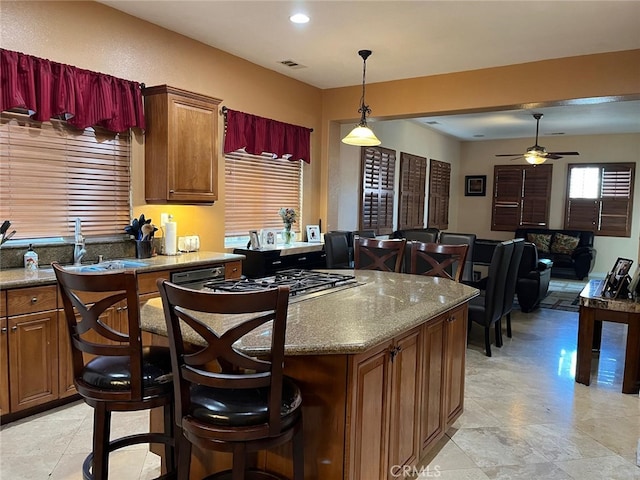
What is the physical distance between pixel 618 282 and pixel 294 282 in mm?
2875

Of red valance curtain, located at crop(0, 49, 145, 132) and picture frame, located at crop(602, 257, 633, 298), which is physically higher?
red valance curtain, located at crop(0, 49, 145, 132)

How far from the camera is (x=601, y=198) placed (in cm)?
938

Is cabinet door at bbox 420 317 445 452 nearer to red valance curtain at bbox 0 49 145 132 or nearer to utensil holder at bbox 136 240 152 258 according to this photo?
utensil holder at bbox 136 240 152 258

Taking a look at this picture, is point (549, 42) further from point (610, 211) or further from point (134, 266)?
point (610, 211)

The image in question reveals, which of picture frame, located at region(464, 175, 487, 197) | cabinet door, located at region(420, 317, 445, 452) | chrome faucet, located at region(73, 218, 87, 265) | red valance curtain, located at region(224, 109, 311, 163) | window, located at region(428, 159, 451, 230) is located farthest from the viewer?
picture frame, located at region(464, 175, 487, 197)

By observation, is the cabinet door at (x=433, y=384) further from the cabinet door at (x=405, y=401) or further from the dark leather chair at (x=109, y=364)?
the dark leather chair at (x=109, y=364)

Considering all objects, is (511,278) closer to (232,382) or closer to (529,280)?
(529,280)

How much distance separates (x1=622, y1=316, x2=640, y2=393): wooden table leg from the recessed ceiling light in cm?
341

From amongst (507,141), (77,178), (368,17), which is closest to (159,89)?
(77,178)

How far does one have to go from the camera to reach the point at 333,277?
3.04 m

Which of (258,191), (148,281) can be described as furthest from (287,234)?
(148,281)

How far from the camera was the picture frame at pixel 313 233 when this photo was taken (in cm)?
585

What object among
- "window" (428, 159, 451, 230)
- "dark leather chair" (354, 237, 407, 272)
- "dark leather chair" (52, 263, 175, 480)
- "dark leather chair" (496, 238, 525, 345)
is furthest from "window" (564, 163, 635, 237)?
"dark leather chair" (52, 263, 175, 480)

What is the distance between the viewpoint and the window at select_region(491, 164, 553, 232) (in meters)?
9.95
